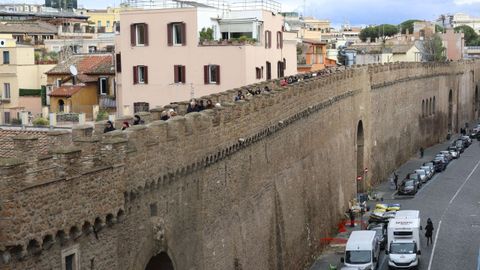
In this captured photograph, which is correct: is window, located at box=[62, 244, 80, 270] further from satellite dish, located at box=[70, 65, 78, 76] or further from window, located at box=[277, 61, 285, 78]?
window, located at box=[277, 61, 285, 78]

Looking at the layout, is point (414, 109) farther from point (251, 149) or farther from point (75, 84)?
point (251, 149)

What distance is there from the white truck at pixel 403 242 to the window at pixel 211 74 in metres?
13.9

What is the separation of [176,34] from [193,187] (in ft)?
93.7

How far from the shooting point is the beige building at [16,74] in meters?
57.2

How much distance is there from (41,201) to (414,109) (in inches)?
2856

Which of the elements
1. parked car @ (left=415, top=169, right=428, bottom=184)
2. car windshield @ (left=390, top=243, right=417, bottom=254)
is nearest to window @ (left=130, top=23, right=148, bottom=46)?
car windshield @ (left=390, top=243, right=417, bottom=254)

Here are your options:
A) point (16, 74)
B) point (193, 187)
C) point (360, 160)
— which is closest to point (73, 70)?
point (16, 74)

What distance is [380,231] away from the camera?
155 ft

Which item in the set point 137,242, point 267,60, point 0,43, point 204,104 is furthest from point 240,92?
point 0,43

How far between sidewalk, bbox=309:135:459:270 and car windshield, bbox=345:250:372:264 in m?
1.18

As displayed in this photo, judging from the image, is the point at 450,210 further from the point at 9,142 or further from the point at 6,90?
the point at 9,142

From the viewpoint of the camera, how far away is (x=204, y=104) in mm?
31672

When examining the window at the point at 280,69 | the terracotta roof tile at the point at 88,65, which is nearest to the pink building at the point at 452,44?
the window at the point at 280,69

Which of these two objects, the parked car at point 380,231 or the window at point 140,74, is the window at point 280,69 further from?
the parked car at point 380,231
